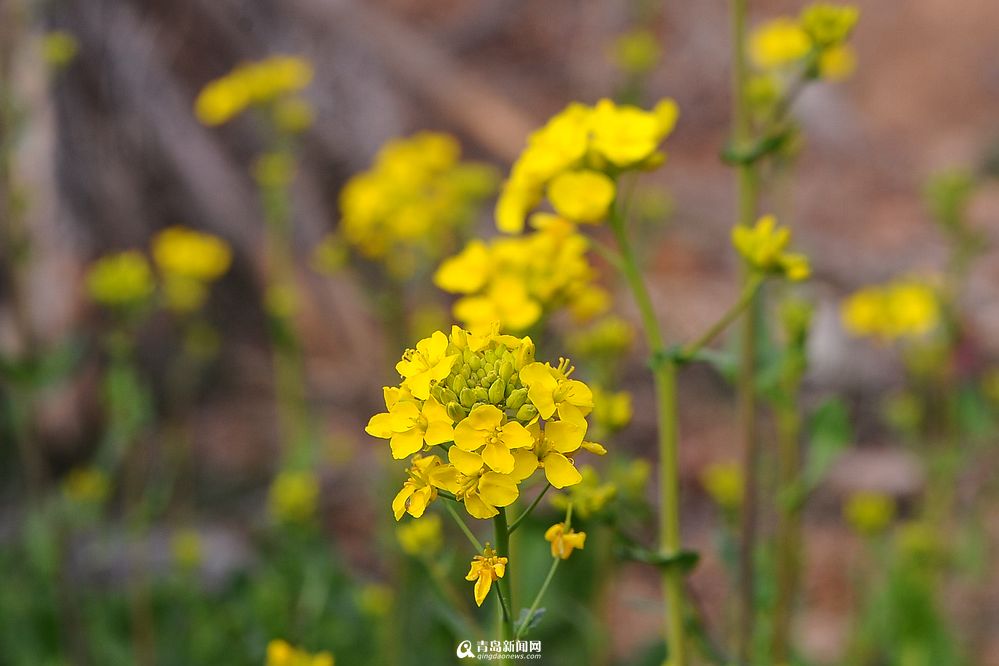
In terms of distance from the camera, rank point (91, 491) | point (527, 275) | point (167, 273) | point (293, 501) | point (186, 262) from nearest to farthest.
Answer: point (527, 275) < point (293, 501) < point (91, 491) < point (186, 262) < point (167, 273)

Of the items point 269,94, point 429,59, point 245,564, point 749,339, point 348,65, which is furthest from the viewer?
point 429,59

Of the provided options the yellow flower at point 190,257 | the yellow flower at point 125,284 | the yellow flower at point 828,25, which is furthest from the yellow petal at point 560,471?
the yellow flower at point 190,257

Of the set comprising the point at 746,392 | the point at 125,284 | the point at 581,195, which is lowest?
the point at 746,392

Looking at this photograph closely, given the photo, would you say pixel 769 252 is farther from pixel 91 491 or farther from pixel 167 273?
pixel 167 273

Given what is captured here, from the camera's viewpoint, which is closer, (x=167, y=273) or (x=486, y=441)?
(x=486, y=441)

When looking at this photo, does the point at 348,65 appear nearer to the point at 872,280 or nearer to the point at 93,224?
the point at 93,224

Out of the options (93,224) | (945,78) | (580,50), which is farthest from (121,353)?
(945,78)

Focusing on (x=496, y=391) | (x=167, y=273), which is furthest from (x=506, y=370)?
(x=167, y=273)
